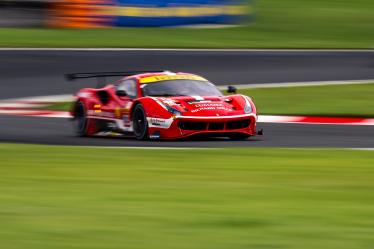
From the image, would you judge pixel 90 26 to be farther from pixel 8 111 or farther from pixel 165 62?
pixel 8 111

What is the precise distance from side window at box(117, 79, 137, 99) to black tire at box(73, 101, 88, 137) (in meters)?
0.84

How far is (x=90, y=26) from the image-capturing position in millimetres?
23500

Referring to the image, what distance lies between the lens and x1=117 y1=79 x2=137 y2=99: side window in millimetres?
12430

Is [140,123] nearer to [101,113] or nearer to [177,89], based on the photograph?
[177,89]

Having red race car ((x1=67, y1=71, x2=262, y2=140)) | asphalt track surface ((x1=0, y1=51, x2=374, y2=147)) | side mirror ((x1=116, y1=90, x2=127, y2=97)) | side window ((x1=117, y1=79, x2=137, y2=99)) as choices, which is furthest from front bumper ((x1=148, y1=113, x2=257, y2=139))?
asphalt track surface ((x1=0, y1=51, x2=374, y2=147))

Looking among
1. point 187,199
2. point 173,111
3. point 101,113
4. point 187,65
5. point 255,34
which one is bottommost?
point 187,65

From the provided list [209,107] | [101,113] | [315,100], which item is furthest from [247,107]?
[315,100]

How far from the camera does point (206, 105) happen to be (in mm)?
11703

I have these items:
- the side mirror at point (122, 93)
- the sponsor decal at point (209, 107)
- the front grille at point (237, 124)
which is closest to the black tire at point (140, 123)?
the side mirror at point (122, 93)

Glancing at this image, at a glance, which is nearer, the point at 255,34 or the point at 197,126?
the point at 197,126

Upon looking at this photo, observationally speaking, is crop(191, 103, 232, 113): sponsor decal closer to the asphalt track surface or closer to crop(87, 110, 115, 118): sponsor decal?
crop(87, 110, 115, 118): sponsor decal

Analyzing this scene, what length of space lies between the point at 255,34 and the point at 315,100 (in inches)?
323

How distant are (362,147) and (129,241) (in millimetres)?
6067

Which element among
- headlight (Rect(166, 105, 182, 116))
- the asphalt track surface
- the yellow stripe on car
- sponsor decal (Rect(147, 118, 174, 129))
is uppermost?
the yellow stripe on car
